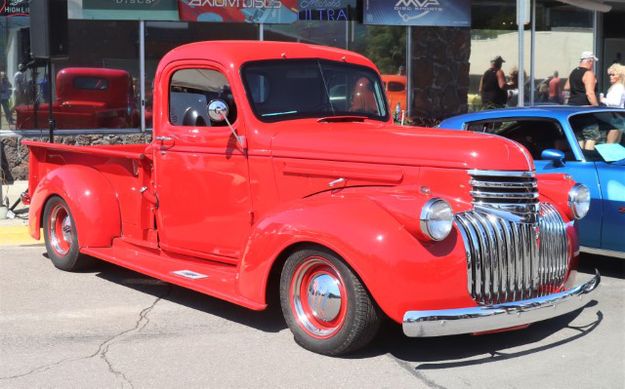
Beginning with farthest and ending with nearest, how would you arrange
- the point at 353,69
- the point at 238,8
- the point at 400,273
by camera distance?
the point at 238,8, the point at 353,69, the point at 400,273

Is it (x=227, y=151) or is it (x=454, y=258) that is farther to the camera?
(x=227, y=151)

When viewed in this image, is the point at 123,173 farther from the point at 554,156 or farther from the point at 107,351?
the point at 554,156

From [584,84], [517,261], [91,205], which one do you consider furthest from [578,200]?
[584,84]

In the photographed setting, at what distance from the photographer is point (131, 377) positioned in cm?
451

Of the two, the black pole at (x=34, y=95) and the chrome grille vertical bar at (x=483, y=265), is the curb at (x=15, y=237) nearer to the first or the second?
the black pole at (x=34, y=95)

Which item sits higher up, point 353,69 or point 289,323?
point 353,69

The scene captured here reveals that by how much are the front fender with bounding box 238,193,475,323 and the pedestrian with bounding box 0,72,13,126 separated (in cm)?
918

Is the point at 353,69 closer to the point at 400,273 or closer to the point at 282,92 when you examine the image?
the point at 282,92

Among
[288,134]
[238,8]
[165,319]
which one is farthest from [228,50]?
[238,8]

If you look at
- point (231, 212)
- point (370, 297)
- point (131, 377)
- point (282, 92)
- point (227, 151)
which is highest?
point (282, 92)

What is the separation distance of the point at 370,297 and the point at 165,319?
184cm

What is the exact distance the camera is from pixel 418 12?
14.8 m

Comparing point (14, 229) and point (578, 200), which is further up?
point (578, 200)

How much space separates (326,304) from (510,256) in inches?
44.3
